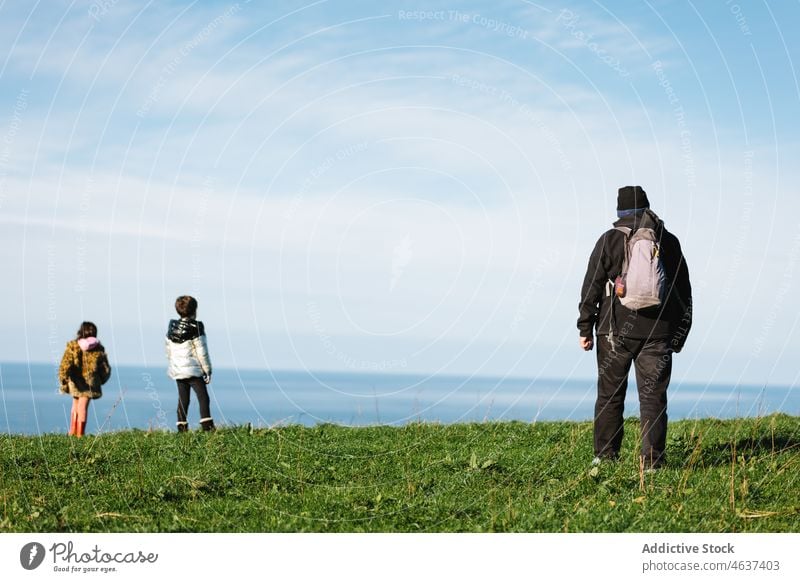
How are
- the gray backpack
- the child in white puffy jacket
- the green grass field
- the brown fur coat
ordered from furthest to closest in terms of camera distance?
the brown fur coat < the child in white puffy jacket < the gray backpack < the green grass field

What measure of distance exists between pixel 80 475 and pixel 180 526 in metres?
2.79

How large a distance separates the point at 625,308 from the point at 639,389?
0.94 meters

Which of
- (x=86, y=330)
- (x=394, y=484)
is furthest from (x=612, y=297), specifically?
(x=86, y=330)

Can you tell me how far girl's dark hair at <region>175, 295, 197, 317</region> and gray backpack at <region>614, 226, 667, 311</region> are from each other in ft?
26.5

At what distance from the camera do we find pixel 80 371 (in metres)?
16.9

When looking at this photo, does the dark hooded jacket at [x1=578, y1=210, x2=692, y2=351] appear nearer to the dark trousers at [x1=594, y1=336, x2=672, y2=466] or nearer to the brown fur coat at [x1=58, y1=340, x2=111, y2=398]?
the dark trousers at [x1=594, y1=336, x2=672, y2=466]

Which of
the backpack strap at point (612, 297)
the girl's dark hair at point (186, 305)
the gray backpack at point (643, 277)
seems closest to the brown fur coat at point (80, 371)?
the girl's dark hair at point (186, 305)

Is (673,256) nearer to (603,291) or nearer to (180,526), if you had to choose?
(603,291)

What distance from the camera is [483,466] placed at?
35.2ft

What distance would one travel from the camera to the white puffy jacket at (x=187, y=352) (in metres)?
16.1

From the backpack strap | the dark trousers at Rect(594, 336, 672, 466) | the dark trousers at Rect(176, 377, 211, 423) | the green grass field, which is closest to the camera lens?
the green grass field

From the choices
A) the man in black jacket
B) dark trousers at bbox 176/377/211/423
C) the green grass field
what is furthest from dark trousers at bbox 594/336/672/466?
dark trousers at bbox 176/377/211/423

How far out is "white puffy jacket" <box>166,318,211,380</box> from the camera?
16078mm

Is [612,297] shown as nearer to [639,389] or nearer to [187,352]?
[639,389]
